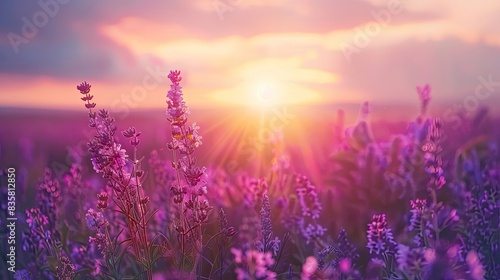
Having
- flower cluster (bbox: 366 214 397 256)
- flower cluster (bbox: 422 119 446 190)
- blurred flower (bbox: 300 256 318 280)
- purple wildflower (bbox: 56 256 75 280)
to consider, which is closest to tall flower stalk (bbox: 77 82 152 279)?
purple wildflower (bbox: 56 256 75 280)

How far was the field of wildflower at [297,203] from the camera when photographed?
9.34 feet

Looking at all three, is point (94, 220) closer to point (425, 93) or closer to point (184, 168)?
point (184, 168)

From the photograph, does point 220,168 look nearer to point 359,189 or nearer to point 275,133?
point 275,133

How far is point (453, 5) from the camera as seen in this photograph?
305 centimetres

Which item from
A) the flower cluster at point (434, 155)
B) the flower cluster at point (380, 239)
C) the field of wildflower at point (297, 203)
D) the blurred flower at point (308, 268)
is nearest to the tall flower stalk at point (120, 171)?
the field of wildflower at point (297, 203)

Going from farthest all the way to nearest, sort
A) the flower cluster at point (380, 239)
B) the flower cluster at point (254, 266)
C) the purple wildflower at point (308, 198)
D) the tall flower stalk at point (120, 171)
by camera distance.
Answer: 1. the purple wildflower at point (308, 198)
2. the flower cluster at point (380, 239)
3. the tall flower stalk at point (120, 171)
4. the flower cluster at point (254, 266)

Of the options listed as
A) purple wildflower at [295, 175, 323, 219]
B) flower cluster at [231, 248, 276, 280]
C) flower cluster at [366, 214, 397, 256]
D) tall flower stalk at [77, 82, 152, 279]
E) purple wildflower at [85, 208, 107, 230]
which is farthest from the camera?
purple wildflower at [295, 175, 323, 219]

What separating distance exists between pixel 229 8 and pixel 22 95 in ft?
3.07

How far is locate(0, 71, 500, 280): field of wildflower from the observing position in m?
2.85

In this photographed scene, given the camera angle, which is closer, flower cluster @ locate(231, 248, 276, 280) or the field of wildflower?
flower cluster @ locate(231, 248, 276, 280)

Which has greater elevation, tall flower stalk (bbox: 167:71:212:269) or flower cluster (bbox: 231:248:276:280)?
tall flower stalk (bbox: 167:71:212:269)

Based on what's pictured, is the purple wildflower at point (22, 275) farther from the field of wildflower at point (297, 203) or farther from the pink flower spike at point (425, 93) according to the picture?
the pink flower spike at point (425, 93)

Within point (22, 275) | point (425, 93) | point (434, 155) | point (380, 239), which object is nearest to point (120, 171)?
point (22, 275)

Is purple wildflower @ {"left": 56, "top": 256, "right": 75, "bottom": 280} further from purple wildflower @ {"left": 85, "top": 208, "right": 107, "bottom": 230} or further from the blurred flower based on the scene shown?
the blurred flower
